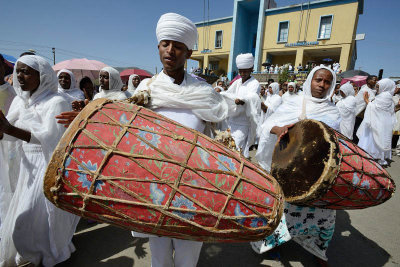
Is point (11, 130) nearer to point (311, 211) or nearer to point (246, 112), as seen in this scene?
point (311, 211)

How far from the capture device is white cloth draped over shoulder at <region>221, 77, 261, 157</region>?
12.2ft

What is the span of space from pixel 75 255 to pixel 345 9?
75.3 feet

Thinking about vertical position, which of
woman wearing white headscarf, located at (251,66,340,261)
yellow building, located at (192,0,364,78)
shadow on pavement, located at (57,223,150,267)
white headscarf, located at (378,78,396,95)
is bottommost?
shadow on pavement, located at (57,223,150,267)

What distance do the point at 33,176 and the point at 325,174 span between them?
7.92ft

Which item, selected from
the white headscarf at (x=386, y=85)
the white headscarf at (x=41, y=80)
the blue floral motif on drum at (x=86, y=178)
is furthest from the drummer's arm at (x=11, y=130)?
the white headscarf at (x=386, y=85)

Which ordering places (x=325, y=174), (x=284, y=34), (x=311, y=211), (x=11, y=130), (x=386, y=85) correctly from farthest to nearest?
(x=284, y=34)
(x=386, y=85)
(x=311, y=211)
(x=11, y=130)
(x=325, y=174)

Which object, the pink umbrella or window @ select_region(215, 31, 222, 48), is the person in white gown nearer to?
the pink umbrella

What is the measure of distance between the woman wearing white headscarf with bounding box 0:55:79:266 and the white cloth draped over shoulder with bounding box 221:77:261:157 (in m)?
2.57

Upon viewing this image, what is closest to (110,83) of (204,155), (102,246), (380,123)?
(102,246)

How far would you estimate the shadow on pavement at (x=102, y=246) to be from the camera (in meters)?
2.13

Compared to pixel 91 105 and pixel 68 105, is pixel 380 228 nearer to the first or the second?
pixel 91 105

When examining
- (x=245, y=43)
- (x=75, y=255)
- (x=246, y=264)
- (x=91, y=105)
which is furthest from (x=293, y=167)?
(x=245, y=43)

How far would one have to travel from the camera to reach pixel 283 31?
19984 millimetres

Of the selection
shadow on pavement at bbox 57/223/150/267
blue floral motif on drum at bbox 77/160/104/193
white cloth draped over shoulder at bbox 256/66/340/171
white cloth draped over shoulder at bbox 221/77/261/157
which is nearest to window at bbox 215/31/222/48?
white cloth draped over shoulder at bbox 221/77/261/157
